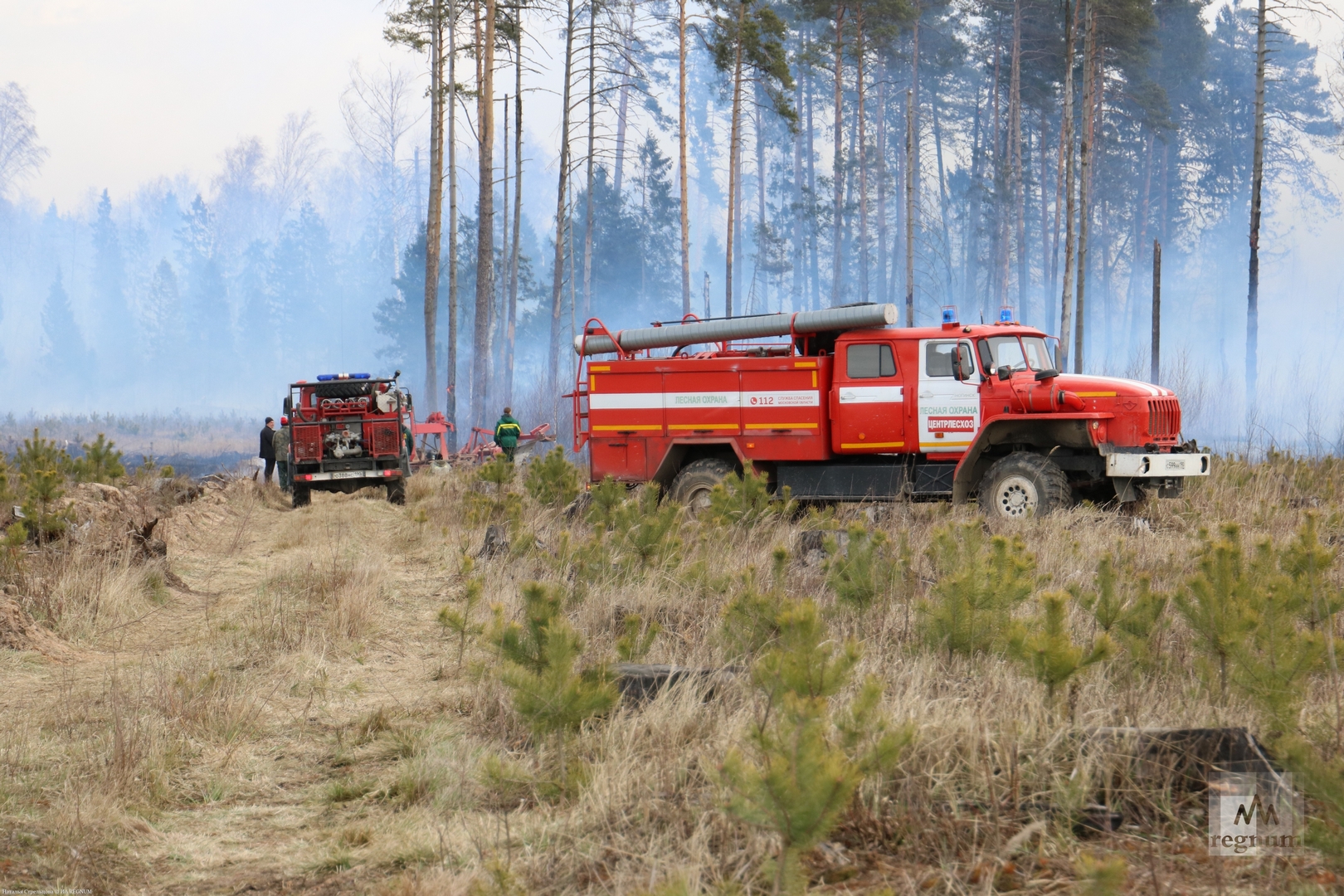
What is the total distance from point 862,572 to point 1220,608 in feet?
6.44

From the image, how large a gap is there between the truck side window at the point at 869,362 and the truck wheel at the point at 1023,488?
1.64 meters

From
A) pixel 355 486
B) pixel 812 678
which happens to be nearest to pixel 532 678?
pixel 812 678

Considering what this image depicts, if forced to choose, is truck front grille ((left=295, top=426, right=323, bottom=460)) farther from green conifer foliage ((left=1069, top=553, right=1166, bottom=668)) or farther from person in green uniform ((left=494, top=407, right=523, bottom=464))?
green conifer foliage ((left=1069, top=553, right=1166, bottom=668))

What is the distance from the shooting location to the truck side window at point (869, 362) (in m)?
11.8

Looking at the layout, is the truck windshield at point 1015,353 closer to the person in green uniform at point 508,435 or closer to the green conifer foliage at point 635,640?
the green conifer foliage at point 635,640

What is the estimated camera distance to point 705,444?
1284 cm

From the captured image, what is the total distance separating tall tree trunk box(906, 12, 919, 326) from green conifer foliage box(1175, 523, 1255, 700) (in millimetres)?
21409

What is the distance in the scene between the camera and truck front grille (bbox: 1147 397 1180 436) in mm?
10984

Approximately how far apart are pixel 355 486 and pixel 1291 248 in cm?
7084

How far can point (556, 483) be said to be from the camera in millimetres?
11906

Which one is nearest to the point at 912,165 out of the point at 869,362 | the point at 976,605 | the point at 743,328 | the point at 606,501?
the point at 743,328

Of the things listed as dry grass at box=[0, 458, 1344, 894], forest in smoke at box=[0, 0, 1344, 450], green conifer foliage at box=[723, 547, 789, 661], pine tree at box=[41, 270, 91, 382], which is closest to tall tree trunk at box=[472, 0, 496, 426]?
forest in smoke at box=[0, 0, 1344, 450]

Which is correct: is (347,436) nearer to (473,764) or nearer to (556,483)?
(556,483)

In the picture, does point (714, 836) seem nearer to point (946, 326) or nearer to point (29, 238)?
point (946, 326)
